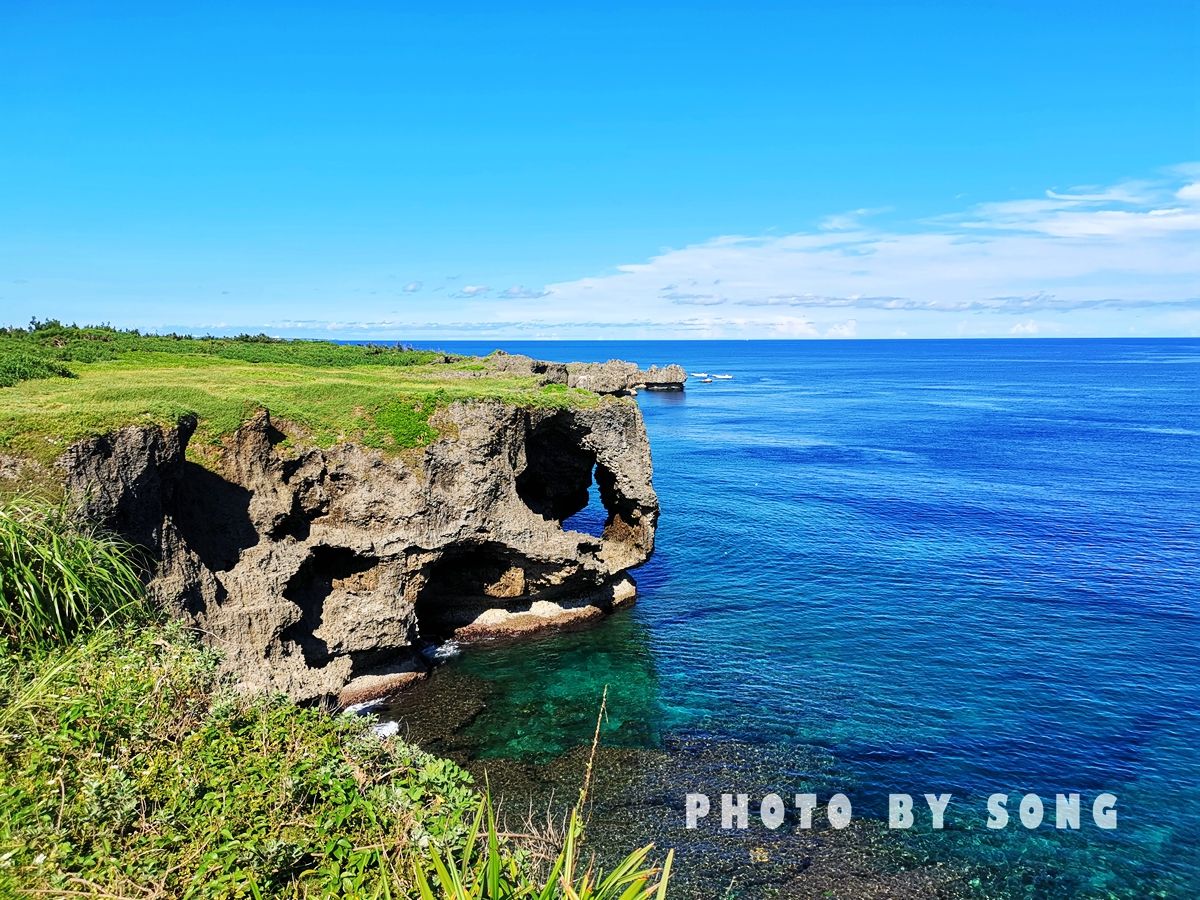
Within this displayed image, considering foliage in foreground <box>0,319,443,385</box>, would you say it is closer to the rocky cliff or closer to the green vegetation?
the rocky cliff

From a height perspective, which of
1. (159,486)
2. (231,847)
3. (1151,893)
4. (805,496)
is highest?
(159,486)

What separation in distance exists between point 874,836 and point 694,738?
6.13m

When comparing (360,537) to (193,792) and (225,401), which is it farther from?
(193,792)

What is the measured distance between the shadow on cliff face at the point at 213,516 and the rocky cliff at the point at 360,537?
5 cm

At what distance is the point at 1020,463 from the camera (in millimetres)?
67125

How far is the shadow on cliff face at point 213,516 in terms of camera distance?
907 inches

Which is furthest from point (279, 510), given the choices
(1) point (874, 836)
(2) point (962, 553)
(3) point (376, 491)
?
(2) point (962, 553)

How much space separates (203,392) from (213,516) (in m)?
5.38

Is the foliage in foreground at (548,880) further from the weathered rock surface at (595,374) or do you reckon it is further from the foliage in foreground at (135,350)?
the weathered rock surface at (595,374)

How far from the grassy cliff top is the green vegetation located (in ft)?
23.9

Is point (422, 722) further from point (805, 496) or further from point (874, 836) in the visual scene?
point (805, 496)

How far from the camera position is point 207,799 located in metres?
9.49

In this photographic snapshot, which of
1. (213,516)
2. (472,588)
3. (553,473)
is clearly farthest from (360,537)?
(553,473)

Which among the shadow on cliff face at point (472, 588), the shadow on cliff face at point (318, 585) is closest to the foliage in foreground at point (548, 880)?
the shadow on cliff face at point (318, 585)
